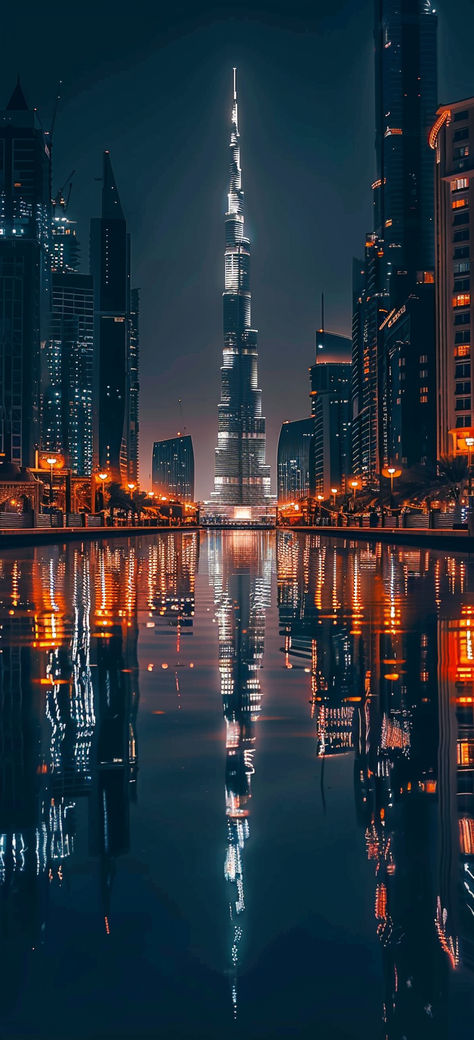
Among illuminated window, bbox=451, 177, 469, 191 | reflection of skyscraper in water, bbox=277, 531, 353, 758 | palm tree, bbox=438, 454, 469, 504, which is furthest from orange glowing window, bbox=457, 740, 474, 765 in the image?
illuminated window, bbox=451, 177, 469, 191

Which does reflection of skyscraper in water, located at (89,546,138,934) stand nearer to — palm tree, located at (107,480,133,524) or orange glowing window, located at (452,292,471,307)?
palm tree, located at (107,480,133,524)

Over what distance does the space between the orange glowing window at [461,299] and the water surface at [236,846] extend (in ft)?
391

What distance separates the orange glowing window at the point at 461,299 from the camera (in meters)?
124

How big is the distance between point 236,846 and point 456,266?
127 meters

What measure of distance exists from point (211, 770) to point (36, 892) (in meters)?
2.09

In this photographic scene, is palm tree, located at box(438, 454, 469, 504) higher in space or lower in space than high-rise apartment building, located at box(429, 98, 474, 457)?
lower

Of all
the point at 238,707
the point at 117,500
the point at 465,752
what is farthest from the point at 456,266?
the point at 465,752

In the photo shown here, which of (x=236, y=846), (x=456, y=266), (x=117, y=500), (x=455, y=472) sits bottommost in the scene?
(x=236, y=846)

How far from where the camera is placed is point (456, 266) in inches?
4929

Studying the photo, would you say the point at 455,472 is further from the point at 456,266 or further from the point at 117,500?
the point at 117,500

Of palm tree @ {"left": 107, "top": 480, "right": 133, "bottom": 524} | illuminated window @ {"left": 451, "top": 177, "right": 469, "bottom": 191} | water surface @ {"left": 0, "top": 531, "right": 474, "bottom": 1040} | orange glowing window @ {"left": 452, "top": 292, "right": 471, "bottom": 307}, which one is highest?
illuminated window @ {"left": 451, "top": 177, "right": 469, "bottom": 191}

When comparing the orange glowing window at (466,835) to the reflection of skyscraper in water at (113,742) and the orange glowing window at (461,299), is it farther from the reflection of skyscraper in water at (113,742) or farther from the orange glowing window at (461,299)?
the orange glowing window at (461,299)

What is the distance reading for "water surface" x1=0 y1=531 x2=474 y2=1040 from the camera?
3.00 m

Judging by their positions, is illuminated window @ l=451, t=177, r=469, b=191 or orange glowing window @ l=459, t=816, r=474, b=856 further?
illuminated window @ l=451, t=177, r=469, b=191
